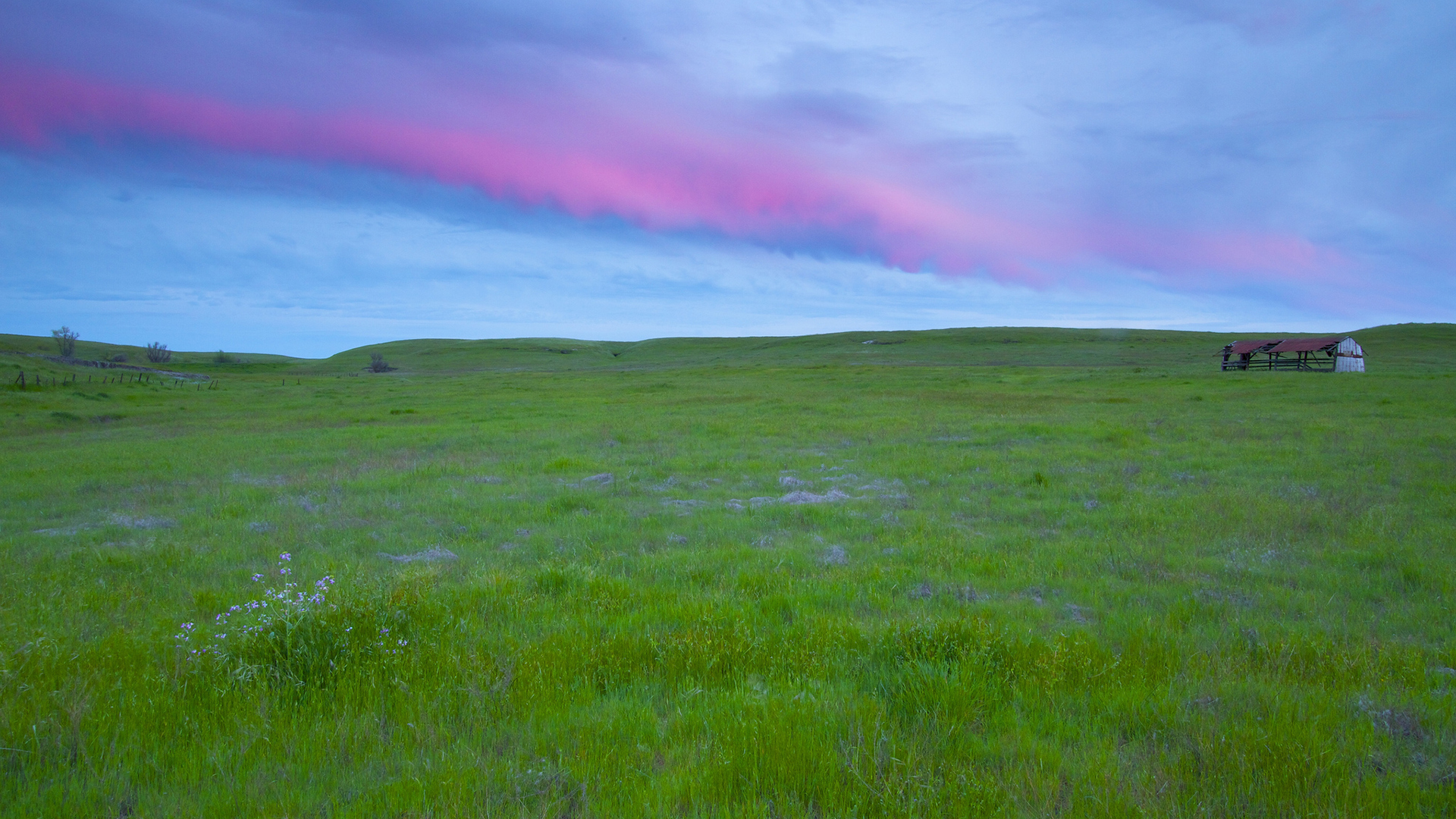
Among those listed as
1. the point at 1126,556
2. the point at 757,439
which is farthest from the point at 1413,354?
the point at 1126,556

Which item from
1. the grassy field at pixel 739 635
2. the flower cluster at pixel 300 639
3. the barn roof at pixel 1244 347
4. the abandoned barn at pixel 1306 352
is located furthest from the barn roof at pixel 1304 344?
the flower cluster at pixel 300 639

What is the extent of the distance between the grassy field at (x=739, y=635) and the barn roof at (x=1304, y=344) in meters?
62.2

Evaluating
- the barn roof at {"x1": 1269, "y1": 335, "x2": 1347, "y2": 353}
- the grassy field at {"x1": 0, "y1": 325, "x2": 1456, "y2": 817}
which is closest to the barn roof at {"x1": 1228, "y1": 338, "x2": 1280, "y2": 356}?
the barn roof at {"x1": 1269, "y1": 335, "x2": 1347, "y2": 353}

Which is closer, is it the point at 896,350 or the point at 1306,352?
the point at 1306,352

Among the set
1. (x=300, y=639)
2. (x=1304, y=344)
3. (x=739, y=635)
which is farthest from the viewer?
(x=1304, y=344)

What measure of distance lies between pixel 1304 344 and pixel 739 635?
3333 inches

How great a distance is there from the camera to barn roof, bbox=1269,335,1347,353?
218 feet

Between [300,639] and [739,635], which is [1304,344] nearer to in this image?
[739,635]

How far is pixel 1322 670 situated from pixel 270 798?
296 inches

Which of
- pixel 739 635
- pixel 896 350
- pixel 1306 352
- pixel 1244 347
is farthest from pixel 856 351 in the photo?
pixel 739 635

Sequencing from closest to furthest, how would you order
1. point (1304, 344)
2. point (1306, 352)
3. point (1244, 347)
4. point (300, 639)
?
1. point (300, 639)
2. point (1304, 344)
3. point (1306, 352)
4. point (1244, 347)

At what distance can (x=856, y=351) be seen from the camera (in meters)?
125

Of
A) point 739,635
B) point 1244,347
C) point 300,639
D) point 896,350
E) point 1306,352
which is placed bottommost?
point 739,635

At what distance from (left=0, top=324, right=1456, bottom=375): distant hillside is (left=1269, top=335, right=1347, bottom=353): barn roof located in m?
4.76
